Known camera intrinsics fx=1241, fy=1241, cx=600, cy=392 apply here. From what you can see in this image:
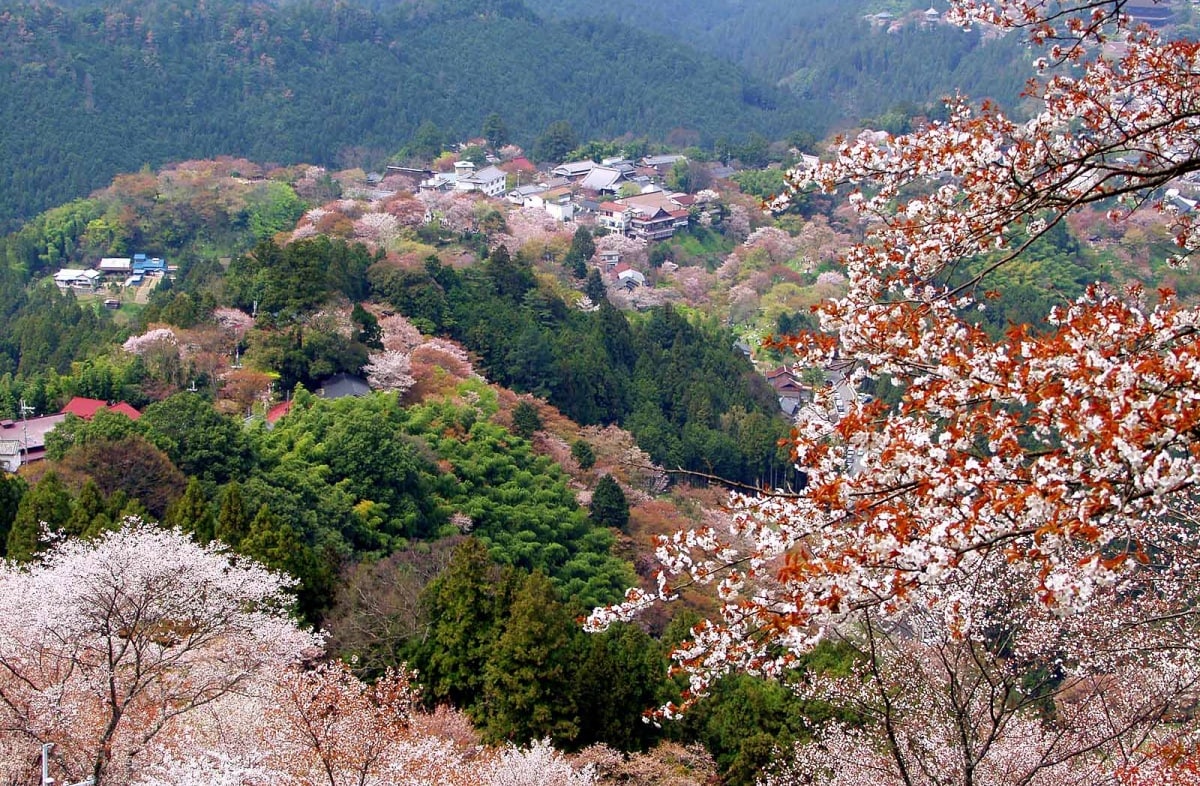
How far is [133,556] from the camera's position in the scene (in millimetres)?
10289

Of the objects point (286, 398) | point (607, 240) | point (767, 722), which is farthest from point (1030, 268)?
point (767, 722)

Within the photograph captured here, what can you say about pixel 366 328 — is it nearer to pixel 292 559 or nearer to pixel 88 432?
pixel 88 432

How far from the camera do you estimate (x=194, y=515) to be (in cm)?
1537

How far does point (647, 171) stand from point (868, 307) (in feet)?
156

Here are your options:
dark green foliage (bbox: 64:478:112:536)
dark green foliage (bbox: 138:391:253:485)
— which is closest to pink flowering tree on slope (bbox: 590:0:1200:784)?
dark green foliage (bbox: 64:478:112:536)

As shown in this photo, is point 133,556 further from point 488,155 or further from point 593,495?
point 488,155

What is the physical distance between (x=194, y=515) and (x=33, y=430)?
6487 mm

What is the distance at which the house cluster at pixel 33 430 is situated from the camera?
1956 cm

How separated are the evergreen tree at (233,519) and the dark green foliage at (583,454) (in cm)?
945

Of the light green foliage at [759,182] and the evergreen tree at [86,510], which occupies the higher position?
the evergreen tree at [86,510]

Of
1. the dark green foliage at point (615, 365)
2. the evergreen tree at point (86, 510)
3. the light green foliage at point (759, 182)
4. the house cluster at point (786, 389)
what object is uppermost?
the evergreen tree at point (86, 510)

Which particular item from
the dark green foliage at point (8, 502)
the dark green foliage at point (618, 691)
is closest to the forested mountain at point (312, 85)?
the dark green foliage at point (8, 502)

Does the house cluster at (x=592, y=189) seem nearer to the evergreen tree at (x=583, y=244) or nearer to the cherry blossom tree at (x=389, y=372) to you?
the evergreen tree at (x=583, y=244)

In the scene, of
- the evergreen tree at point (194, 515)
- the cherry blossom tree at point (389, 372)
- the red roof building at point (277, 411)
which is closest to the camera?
the evergreen tree at point (194, 515)
